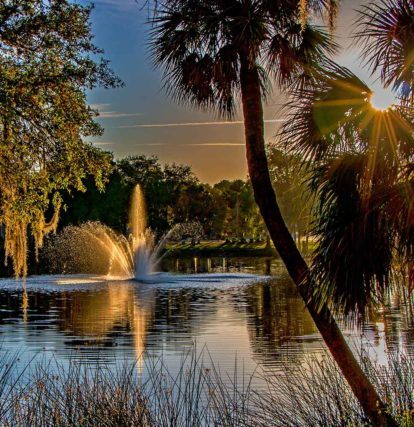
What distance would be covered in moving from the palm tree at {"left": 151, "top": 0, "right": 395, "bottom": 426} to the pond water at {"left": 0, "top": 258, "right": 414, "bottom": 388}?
2.97 metres

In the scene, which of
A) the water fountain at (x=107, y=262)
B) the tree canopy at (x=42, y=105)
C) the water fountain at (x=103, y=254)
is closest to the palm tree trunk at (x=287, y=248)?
the tree canopy at (x=42, y=105)

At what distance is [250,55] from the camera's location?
10.8 meters

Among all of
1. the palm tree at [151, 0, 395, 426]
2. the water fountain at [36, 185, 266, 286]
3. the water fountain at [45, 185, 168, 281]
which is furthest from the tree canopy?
the water fountain at [45, 185, 168, 281]

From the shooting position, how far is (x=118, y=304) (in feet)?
104

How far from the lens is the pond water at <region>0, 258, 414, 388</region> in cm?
1923

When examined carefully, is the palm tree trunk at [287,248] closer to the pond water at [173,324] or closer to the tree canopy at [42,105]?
the pond water at [173,324]

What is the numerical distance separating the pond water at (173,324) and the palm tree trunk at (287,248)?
136 centimetres

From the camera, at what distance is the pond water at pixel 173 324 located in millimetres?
19234

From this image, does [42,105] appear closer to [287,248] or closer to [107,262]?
[287,248]

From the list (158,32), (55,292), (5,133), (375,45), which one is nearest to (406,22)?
(375,45)

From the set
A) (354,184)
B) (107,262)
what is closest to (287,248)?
(354,184)

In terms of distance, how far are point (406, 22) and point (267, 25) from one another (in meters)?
2.48

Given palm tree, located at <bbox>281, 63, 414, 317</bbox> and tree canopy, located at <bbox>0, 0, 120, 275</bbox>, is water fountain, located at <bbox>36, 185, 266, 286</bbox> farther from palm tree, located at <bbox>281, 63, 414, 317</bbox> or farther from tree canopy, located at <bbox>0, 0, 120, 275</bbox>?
palm tree, located at <bbox>281, 63, 414, 317</bbox>

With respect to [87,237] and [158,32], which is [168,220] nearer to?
[87,237]
